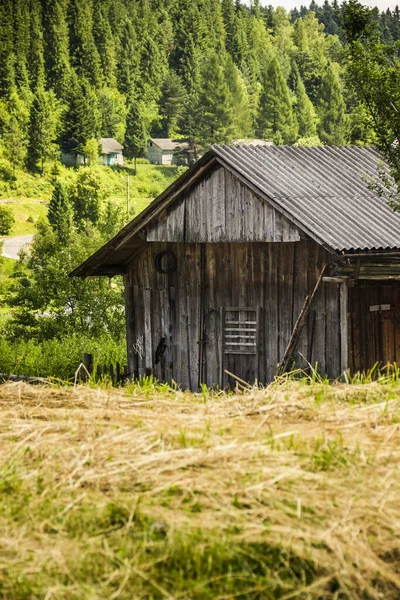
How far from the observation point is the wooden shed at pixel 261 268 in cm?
1529

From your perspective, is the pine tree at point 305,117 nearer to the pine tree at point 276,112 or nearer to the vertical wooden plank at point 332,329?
the pine tree at point 276,112

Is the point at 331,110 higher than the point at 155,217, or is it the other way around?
the point at 331,110

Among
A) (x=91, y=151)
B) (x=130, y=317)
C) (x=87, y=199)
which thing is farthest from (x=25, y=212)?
(x=130, y=317)

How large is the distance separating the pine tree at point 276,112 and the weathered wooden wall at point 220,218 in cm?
12483

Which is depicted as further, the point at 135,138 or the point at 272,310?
the point at 135,138

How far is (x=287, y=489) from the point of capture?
536cm

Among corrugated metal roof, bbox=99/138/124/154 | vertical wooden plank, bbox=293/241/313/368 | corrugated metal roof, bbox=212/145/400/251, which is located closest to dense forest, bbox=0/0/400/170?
corrugated metal roof, bbox=99/138/124/154

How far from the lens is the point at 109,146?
525 ft

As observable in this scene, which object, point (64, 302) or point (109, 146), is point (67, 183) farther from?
point (64, 302)

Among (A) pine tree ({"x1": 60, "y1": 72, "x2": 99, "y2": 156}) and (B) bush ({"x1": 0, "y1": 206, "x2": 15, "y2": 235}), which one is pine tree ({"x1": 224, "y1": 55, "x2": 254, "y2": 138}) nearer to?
(A) pine tree ({"x1": 60, "y1": 72, "x2": 99, "y2": 156})

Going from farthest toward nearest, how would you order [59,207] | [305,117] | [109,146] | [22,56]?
[22,56]
[109,146]
[305,117]
[59,207]

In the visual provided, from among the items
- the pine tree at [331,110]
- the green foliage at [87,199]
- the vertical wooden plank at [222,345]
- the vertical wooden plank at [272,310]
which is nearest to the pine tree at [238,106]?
the pine tree at [331,110]

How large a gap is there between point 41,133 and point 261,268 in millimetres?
134759

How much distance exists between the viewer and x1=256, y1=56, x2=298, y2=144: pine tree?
14038cm
